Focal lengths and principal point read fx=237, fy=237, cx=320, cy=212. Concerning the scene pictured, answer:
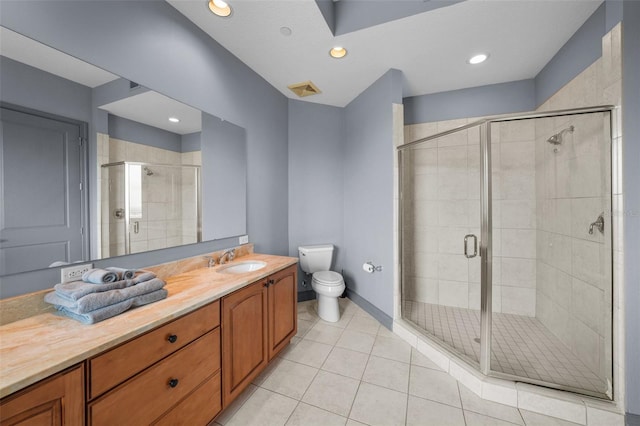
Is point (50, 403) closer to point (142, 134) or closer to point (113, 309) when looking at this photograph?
point (113, 309)

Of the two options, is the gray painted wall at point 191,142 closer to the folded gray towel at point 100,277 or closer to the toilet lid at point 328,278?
the folded gray towel at point 100,277

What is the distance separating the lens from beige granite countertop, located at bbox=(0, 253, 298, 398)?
2.18 ft

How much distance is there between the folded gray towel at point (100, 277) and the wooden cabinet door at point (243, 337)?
1.65 ft

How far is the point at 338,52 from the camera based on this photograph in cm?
209

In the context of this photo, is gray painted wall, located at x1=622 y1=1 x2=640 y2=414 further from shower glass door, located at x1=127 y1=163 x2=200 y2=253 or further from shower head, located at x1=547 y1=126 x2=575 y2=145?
shower glass door, located at x1=127 y1=163 x2=200 y2=253

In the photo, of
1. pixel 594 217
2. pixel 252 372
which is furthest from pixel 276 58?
pixel 594 217

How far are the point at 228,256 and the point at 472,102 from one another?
3007mm

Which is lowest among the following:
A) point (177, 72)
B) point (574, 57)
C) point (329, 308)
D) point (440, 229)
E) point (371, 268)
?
point (329, 308)

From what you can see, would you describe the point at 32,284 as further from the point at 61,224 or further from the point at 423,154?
the point at 423,154

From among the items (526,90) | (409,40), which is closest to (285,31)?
(409,40)

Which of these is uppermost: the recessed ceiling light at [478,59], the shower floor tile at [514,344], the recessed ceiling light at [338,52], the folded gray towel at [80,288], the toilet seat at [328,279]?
the recessed ceiling light at [338,52]

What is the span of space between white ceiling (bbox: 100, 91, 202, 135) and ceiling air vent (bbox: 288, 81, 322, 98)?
4.22 feet

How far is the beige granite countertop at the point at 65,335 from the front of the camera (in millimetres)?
664

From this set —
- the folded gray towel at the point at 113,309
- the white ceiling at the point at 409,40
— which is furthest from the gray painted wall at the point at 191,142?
the folded gray towel at the point at 113,309
